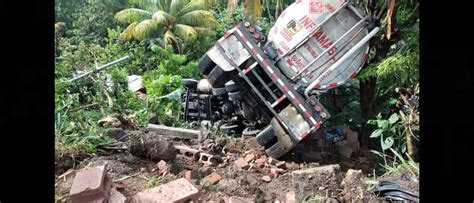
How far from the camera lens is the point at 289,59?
6.73 m

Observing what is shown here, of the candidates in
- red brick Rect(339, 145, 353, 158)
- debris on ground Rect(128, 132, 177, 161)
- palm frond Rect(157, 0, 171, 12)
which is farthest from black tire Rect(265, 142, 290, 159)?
palm frond Rect(157, 0, 171, 12)

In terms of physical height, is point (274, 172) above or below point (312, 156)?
above

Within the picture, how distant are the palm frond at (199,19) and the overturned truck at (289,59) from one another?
9.13 m

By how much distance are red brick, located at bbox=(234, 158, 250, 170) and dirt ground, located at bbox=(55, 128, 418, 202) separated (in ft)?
0.17

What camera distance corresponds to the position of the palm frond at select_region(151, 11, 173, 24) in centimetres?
1564

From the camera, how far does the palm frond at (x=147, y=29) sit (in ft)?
49.8

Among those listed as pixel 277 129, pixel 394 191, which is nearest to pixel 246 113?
pixel 277 129

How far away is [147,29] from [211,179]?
11.5 meters

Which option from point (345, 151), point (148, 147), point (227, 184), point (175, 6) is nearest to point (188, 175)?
point (227, 184)

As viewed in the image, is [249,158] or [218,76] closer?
[249,158]

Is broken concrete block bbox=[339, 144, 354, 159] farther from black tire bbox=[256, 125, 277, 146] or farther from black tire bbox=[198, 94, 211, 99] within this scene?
black tire bbox=[198, 94, 211, 99]

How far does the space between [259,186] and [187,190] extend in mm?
1644

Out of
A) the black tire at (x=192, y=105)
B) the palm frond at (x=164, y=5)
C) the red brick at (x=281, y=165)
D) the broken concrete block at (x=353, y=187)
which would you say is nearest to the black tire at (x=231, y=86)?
the red brick at (x=281, y=165)

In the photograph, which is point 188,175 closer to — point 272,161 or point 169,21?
point 272,161
